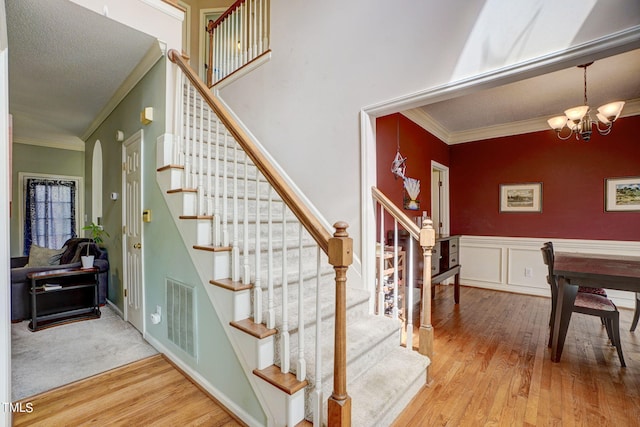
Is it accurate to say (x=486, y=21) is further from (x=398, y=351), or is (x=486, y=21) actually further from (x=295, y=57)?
(x=398, y=351)

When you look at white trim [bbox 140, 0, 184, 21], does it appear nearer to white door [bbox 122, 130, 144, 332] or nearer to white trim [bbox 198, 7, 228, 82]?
white door [bbox 122, 130, 144, 332]

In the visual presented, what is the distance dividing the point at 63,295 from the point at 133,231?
4.72 ft

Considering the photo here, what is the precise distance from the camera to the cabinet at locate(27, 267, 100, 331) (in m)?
3.10

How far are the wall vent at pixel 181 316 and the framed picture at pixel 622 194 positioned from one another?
5144 millimetres

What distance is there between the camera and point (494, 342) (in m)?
2.70

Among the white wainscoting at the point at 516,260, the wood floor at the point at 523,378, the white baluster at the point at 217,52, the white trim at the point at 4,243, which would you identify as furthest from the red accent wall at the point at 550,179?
the white trim at the point at 4,243

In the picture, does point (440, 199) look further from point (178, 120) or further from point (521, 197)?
point (178, 120)

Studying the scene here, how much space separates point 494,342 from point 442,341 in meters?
0.48

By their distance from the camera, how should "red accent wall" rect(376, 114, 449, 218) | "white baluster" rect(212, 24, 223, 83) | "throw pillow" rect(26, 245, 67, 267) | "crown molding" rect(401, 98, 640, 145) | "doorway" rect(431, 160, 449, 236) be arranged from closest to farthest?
"red accent wall" rect(376, 114, 449, 218), "crown molding" rect(401, 98, 640, 145), "throw pillow" rect(26, 245, 67, 267), "white baluster" rect(212, 24, 223, 83), "doorway" rect(431, 160, 449, 236)

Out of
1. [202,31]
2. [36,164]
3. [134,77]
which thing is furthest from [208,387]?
[36,164]

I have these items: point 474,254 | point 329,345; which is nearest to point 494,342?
point 329,345

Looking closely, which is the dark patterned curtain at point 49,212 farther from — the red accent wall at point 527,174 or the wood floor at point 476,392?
the red accent wall at point 527,174

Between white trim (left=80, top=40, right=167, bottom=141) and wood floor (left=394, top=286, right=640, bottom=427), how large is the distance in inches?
131

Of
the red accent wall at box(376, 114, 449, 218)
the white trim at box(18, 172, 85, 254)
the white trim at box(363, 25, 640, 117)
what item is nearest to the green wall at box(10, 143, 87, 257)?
the white trim at box(18, 172, 85, 254)
